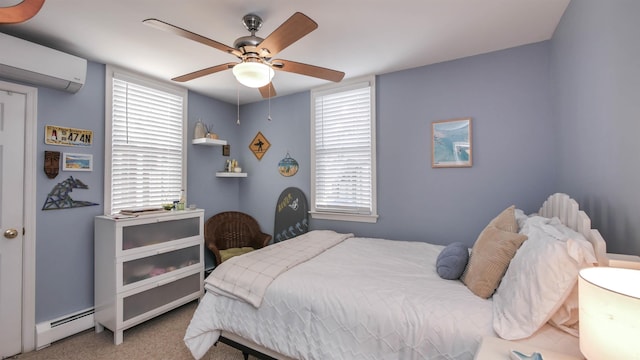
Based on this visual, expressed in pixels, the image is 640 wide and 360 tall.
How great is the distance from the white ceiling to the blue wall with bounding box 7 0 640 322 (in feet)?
0.80

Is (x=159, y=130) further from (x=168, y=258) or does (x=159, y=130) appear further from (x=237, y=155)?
(x=168, y=258)

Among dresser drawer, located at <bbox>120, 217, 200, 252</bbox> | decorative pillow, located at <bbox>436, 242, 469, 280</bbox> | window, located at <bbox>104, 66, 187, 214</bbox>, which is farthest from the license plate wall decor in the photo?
decorative pillow, located at <bbox>436, 242, 469, 280</bbox>

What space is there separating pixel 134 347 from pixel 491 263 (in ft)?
9.30

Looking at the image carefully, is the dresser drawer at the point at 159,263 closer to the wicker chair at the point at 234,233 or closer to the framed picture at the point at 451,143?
the wicker chair at the point at 234,233

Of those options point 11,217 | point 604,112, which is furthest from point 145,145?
point 604,112

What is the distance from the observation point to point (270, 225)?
390 cm

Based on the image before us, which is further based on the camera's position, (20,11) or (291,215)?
(291,215)

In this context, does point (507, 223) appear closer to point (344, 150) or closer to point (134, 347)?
point (344, 150)

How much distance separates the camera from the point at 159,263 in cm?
277

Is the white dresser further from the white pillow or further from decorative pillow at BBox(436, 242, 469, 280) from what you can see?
the white pillow

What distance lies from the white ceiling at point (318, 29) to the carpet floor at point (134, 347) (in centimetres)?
258

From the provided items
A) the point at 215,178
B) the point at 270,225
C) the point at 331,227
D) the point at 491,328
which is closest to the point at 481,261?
the point at 491,328

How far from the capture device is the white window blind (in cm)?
285

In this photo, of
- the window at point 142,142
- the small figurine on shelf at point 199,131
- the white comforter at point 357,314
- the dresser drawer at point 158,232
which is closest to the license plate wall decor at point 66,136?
the window at point 142,142
